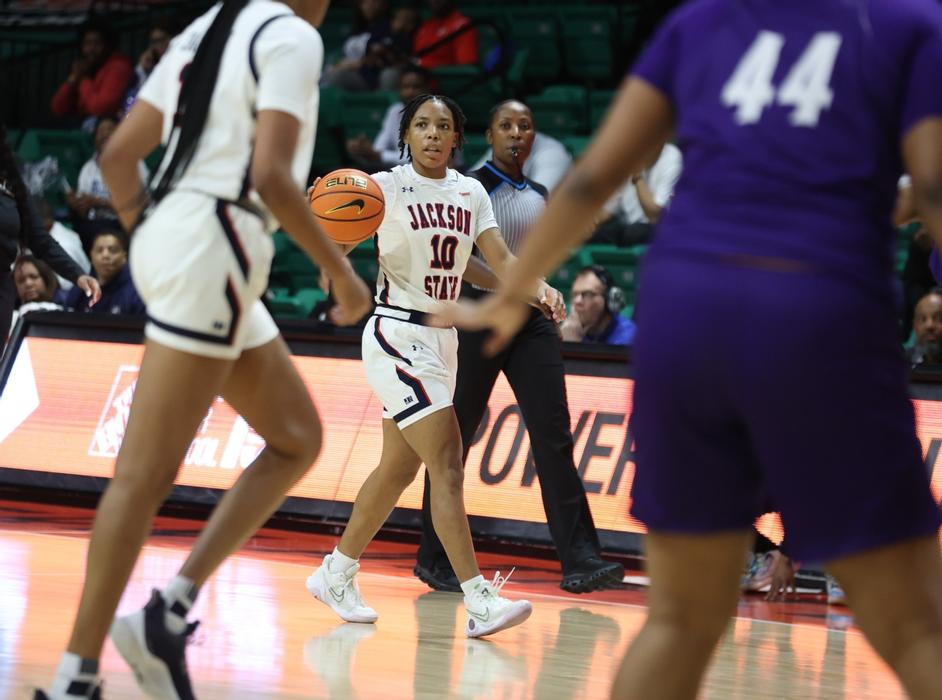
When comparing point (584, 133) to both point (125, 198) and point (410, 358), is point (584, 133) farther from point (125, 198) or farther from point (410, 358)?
point (125, 198)

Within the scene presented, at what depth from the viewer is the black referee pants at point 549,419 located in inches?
278

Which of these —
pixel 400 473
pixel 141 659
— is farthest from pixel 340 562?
pixel 141 659

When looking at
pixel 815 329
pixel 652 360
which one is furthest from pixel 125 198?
pixel 815 329

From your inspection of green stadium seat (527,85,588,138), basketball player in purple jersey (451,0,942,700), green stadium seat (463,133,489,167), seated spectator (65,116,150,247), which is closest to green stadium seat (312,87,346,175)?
green stadium seat (463,133,489,167)

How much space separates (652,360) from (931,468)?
555cm

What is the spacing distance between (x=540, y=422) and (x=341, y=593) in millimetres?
1512

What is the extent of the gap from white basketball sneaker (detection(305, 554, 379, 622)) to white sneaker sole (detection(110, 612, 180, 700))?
2.31 m

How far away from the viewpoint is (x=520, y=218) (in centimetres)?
741

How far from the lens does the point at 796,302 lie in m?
2.43

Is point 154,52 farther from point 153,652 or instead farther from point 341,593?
point 153,652

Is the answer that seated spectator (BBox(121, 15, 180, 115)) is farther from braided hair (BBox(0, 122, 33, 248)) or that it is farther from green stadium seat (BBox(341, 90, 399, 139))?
braided hair (BBox(0, 122, 33, 248))

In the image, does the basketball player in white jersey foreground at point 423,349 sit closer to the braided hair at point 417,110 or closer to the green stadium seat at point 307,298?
the braided hair at point 417,110

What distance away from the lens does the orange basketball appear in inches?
240

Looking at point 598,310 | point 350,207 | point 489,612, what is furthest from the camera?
point 598,310
